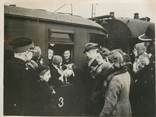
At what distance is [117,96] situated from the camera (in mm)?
1363

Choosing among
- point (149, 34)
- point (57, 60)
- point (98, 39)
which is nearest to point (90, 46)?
point (98, 39)

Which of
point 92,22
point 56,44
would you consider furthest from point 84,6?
point 56,44

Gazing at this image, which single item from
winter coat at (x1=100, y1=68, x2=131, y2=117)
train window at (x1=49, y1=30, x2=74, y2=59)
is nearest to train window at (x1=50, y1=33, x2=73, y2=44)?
train window at (x1=49, y1=30, x2=74, y2=59)

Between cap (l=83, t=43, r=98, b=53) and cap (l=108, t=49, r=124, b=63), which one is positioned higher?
cap (l=83, t=43, r=98, b=53)

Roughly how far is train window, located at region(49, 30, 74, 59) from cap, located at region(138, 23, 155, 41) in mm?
312

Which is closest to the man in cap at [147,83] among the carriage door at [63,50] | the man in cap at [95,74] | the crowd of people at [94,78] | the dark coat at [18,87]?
the crowd of people at [94,78]

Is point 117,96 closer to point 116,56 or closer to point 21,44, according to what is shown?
point 116,56

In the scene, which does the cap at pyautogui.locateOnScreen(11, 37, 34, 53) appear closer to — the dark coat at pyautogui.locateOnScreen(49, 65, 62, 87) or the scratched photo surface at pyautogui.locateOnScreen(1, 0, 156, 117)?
the scratched photo surface at pyautogui.locateOnScreen(1, 0, 156, 117)

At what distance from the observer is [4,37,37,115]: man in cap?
1332mm

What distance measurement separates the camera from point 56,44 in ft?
4.45

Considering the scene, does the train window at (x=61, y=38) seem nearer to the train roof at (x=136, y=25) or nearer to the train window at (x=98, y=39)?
the train window at (x=98, y=39)

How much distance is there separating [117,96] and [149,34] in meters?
0.32

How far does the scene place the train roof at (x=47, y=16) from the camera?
4.43 feet

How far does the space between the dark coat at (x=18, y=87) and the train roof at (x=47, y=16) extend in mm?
206
